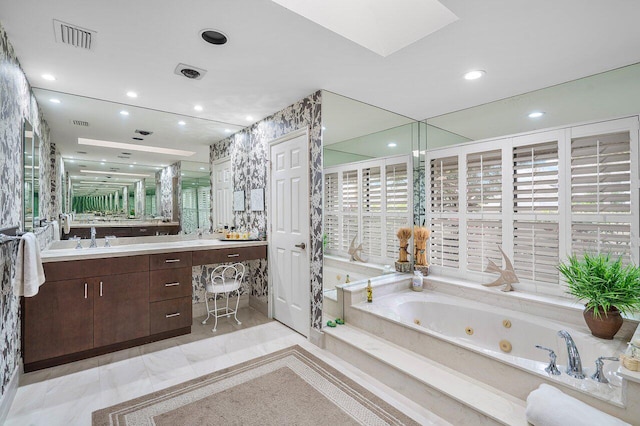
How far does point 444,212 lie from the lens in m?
3.60

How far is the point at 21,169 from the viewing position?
85.9 inches

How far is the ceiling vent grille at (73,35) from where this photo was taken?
1.79 metres

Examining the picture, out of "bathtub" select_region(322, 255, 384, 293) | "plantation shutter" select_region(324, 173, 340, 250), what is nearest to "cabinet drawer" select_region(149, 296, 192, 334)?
"bathtub" select_region(322, 255, 384, 293)

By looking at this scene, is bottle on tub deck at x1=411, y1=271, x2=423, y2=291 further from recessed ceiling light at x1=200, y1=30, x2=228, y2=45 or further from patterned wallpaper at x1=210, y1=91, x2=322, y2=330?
recessed ceiling light at x1=200, y1=30, x2=228, y2=45

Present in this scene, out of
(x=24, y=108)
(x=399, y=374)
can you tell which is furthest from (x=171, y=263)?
(x=399, y=374)

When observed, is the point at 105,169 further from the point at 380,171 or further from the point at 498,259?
the point at 498,259

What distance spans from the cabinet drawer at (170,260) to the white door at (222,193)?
2.53 ft

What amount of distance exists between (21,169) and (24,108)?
0.47 m

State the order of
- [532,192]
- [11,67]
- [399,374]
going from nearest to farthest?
[11,67], [399,374], [532,192]

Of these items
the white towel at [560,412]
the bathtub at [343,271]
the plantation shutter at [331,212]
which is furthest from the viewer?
the plantation shutter at [331,212]

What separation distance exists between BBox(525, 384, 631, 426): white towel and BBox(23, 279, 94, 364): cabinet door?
10.4 feet

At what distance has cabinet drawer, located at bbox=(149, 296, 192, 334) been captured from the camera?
2.86m

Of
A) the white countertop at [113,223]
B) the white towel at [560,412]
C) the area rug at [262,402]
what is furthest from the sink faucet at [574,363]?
the white countertop at [113,223]

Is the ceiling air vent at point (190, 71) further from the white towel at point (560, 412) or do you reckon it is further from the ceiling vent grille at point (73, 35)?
the white towel at point (560, 412)
